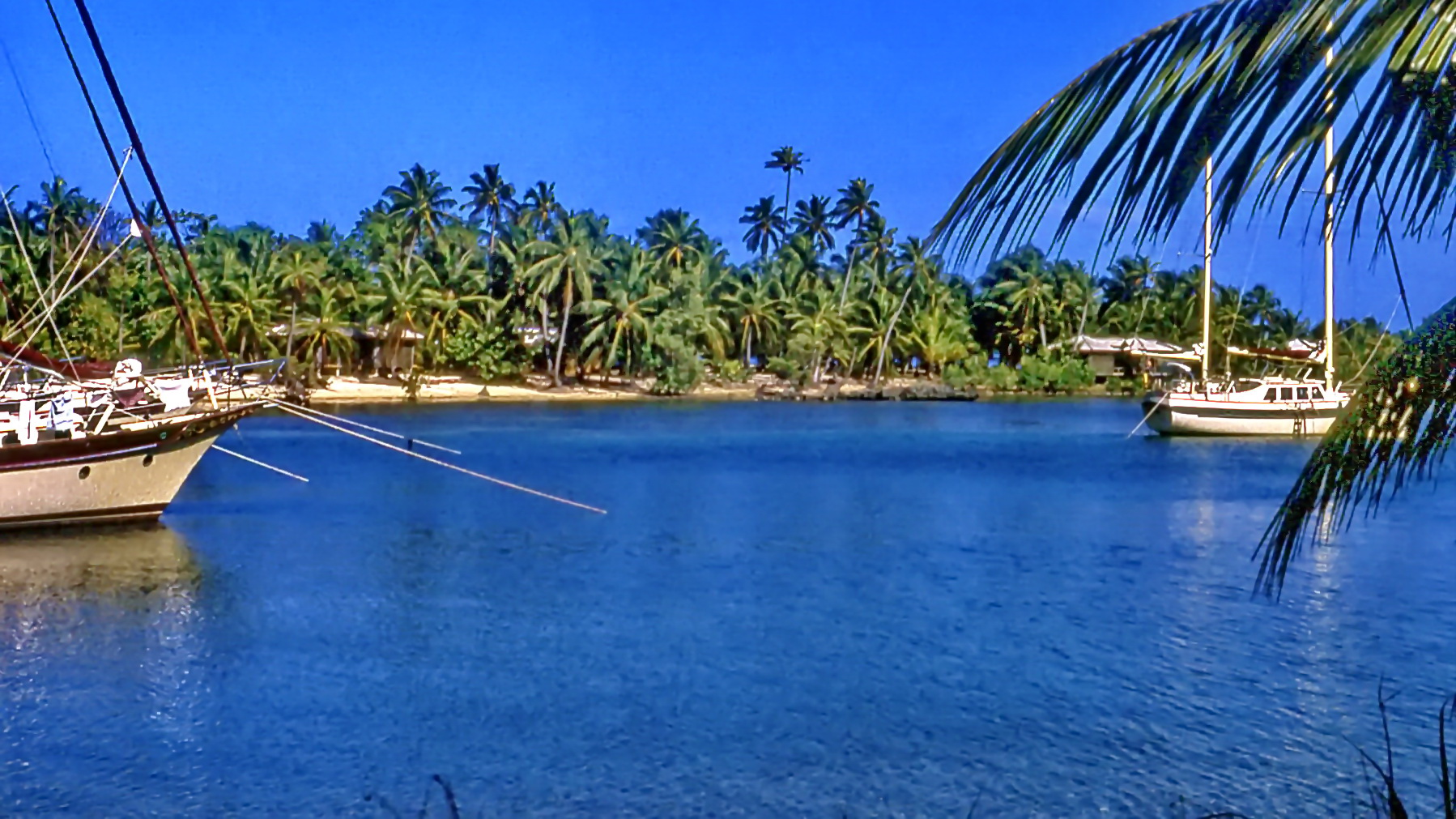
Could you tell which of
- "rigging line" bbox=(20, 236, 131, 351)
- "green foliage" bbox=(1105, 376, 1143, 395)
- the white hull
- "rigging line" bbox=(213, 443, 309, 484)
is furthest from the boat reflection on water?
"green foliage" bbox=(1105, 376, 1143, 395)

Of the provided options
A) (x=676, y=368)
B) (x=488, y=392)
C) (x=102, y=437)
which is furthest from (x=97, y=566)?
(x=676, y=368)

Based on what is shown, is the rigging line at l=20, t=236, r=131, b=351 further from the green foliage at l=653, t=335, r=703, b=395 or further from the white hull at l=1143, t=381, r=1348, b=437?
the green foliage at l=653, t=335, r=703, b=395

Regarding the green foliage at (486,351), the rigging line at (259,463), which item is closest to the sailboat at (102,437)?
the rigging line at (259,463)

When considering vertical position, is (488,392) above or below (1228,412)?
below

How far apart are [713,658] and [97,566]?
953 centimetres

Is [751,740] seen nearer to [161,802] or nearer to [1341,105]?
[161,802]

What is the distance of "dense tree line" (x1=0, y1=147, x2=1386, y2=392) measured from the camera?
2483 inches

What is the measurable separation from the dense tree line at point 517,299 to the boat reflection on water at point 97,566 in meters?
36.6

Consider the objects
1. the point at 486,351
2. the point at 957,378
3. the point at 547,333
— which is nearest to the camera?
the point at 486,351

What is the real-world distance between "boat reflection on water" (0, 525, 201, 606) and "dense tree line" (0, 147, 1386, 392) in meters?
36.6

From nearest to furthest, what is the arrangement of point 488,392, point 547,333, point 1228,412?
point 1228,412 → point 488,392 → point 547,333

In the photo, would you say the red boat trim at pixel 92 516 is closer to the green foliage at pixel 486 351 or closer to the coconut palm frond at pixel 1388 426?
the coconut palm frond at pixel 1388 426

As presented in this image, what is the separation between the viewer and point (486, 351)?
71812 millimetres

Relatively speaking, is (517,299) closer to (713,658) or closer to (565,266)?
(565,266)
